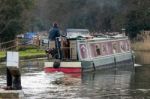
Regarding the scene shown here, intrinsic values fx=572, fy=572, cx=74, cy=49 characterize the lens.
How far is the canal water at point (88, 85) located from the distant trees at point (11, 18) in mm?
23375

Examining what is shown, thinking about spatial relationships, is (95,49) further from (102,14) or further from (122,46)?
(102,14)

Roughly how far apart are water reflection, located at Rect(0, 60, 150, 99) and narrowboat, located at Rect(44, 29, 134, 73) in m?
0.74

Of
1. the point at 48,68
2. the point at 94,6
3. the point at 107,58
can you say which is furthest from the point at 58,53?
the point at 94,6

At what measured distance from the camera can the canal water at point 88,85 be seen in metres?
19.8

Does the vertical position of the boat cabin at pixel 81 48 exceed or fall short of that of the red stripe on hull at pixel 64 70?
it exceeds it

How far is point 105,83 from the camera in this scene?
24375 mm

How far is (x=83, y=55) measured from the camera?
3139cm

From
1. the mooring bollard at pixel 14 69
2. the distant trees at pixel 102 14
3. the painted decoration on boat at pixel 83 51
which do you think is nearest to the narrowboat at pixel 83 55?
the painted decoration on boat at pixel 83 51

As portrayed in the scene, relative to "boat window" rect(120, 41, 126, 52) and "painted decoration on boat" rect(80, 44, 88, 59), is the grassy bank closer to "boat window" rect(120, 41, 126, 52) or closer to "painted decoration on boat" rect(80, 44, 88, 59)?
"boat window" rect(120, 41, 126, 52)

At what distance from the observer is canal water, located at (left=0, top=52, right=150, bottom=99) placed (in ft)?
64.8

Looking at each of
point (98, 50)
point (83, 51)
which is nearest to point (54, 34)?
point (83, 51)

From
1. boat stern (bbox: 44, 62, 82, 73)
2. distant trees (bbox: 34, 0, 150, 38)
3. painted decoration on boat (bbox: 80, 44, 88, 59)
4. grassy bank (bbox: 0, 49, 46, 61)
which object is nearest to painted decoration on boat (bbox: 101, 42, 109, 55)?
painted decoration on boat (bbox: 80, 44, 88, 59)

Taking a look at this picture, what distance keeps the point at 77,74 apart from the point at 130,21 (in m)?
43.4

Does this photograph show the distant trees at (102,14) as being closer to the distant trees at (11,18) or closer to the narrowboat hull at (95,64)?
the distant trees at (11,18)
